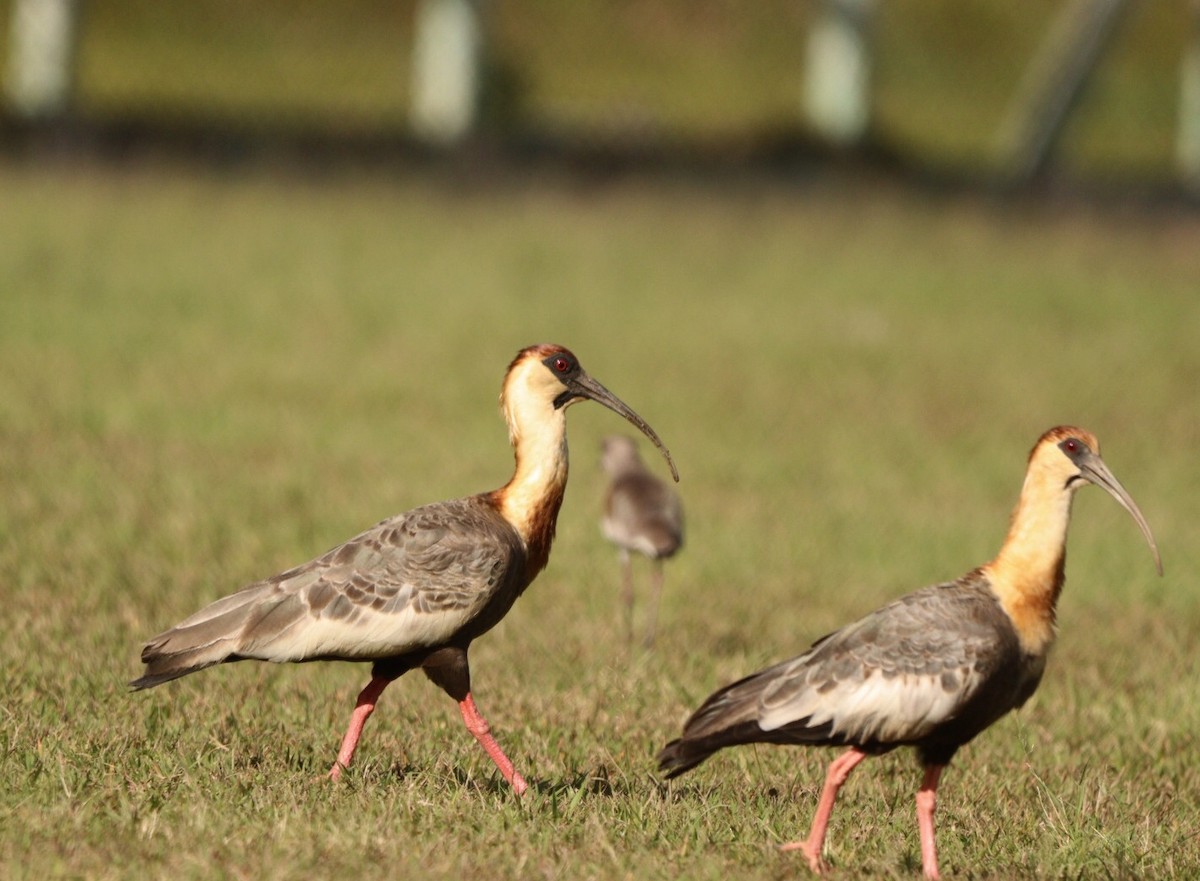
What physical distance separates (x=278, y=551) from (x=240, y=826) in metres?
4.57

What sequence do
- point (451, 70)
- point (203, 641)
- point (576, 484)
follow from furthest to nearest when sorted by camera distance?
point (451, 70) < point (576, 484) < point (203, 641)

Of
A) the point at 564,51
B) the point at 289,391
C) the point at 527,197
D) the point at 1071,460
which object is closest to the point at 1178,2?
the point at 564,51

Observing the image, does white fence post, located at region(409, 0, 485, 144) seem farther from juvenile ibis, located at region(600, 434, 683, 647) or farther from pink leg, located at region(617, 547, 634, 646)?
pink leg, located at region(617, 547, 634, 646)

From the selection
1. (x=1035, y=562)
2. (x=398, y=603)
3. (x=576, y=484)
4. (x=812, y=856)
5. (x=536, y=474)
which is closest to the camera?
(x=812, y=856)

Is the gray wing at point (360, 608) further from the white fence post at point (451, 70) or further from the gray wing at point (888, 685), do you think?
the white fence post at point (451, 70)

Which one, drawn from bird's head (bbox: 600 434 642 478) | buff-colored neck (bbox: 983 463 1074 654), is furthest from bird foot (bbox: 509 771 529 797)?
bird's head (bbox: 600 434 642 478)

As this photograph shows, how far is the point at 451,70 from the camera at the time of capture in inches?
993

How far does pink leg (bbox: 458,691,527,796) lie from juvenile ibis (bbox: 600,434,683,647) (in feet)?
8.68

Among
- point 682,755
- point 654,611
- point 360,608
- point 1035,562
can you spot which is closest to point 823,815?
point 682,755

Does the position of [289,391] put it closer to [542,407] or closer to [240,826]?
[542,407]

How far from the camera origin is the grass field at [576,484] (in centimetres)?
598

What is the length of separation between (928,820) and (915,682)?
0.45 metres

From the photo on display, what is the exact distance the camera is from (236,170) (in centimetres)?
2270

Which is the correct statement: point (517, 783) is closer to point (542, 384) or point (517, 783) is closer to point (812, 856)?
point (812, 856)
